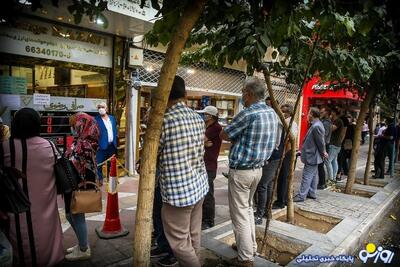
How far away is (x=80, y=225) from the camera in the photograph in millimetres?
3777

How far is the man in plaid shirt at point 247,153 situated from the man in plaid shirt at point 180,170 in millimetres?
695

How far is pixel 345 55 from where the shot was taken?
14.9ft

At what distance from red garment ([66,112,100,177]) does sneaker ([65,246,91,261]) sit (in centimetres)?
96

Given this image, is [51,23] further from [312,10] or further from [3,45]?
[312,10]

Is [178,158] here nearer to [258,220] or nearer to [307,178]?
[258,220]

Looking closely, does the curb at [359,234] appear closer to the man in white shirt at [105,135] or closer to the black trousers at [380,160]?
the black trousers at [380,160]

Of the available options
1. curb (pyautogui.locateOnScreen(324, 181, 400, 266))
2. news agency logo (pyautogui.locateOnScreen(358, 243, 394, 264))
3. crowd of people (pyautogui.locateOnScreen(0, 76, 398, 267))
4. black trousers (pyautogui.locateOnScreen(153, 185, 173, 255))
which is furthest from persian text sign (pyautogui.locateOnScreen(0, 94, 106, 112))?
news agency logo (pyautogui.locateOnScreen(358, 243, 394, 264))

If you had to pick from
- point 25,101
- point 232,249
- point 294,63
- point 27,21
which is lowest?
point 232,249

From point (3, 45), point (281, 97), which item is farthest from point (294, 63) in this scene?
point (281, 97)

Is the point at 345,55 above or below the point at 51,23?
below

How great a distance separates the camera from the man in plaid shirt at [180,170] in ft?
9.62

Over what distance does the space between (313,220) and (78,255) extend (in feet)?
14.0

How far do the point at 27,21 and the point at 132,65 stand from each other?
261 centimetres

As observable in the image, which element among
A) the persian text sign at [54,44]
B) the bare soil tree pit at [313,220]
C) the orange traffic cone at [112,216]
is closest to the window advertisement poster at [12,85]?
the persian text sign at [54,44]
